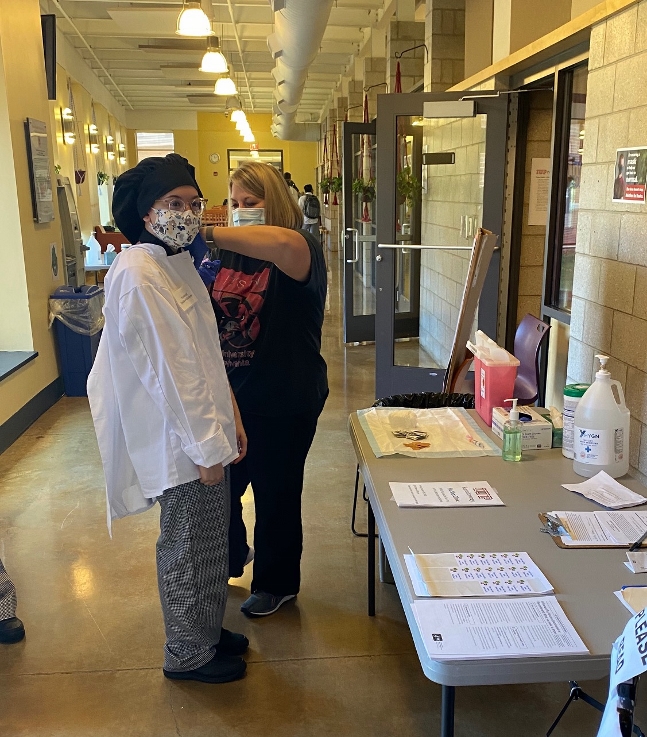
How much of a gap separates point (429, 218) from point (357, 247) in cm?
134

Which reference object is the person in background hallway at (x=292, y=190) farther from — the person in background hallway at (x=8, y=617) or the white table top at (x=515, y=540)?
the person in background hallway at (x=8, y=617)

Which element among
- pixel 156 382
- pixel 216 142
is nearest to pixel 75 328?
pixel 156 382

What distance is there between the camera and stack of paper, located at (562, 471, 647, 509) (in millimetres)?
1697

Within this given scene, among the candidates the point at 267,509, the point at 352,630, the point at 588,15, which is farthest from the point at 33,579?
the point at 588,15

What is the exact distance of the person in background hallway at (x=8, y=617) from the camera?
2.35m

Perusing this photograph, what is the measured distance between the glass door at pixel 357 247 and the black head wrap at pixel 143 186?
15.5 ft

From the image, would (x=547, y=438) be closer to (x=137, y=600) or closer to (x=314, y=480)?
(x=137, y=600)

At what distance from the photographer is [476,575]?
4.58ft

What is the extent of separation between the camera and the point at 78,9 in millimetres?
8812

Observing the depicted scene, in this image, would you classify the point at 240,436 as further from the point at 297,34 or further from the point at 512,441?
the point at 297,34

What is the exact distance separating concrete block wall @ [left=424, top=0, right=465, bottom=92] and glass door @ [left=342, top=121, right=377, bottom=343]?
1122mm

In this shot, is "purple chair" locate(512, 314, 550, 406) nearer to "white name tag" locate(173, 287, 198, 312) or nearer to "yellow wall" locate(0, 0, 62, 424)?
"white name tag" locate(173, 287, 198, 312)

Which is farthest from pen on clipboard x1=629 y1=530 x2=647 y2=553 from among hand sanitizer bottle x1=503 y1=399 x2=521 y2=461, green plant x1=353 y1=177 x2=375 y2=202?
green plant x1=353 y1=177 x2=375 y2=202

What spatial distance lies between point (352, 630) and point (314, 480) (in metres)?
1.34
